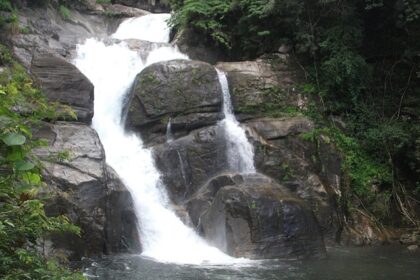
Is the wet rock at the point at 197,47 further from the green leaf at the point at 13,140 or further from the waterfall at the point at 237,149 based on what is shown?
the green leaf at the point at 13,140

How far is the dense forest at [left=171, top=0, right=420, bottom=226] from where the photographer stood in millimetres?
14648

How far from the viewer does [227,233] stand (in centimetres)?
1102

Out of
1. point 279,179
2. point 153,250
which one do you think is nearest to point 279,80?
point 279,179

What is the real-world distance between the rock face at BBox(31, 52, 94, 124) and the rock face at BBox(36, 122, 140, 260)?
1.39 m

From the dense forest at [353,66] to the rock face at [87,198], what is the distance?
3.29 metres

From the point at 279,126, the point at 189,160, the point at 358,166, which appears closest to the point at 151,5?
the point at 279,126

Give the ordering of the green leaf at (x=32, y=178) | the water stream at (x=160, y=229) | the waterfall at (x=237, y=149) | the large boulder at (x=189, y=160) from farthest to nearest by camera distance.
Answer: the waterfall at (x=237, y=149), the large boulder at (x=189, y=160), the water stream at (x=160, y=229), the green leaf at (x=32, y=178)

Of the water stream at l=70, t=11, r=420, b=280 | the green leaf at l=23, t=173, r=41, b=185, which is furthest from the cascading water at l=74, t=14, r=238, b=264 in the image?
the green leaf at l=23, t=173, r=41, b=185

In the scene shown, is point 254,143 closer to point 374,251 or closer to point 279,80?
point 279,80

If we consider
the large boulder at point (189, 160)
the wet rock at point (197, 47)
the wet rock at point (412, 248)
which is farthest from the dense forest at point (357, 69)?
the large boulder at point (189, 160)

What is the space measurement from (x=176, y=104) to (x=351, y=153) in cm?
588

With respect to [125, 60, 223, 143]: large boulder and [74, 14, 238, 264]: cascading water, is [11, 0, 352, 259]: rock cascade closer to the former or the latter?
[125, 60, 223, 143]: large boulder

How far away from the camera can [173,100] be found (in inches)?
584

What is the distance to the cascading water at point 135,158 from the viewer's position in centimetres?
1124
